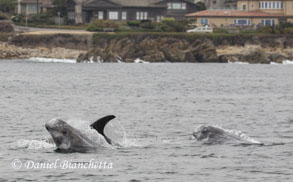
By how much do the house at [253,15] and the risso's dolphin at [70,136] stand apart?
121776 mm

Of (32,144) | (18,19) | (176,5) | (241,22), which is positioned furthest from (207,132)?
(176,5)

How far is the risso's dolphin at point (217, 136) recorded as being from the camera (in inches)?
1378

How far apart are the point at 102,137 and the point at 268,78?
60903 mm

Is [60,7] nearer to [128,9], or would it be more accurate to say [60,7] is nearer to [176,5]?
[128,9]

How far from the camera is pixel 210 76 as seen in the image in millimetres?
93750

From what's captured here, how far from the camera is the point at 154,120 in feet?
151

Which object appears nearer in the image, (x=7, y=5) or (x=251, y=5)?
(x=251, y=5)

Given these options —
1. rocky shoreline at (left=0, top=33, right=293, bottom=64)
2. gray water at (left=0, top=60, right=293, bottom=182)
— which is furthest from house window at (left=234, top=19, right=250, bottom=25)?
gray water at (left=0, top=60, right=293, bottom=182)

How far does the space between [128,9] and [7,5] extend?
93.3ft

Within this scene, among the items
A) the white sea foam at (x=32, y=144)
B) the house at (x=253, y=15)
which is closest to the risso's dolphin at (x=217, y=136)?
the white sea foam at (x=32, y=144)

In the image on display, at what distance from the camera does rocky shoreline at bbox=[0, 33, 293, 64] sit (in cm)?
13100

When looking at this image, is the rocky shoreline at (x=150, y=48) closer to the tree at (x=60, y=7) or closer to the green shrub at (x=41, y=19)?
the green shrub at (x=41, y=19)

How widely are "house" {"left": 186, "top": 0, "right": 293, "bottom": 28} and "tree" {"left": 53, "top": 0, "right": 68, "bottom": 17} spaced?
27.5 meters

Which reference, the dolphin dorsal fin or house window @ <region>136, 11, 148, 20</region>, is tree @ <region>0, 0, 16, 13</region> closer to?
house window @ <region>136, 11, 148, 20</region>
